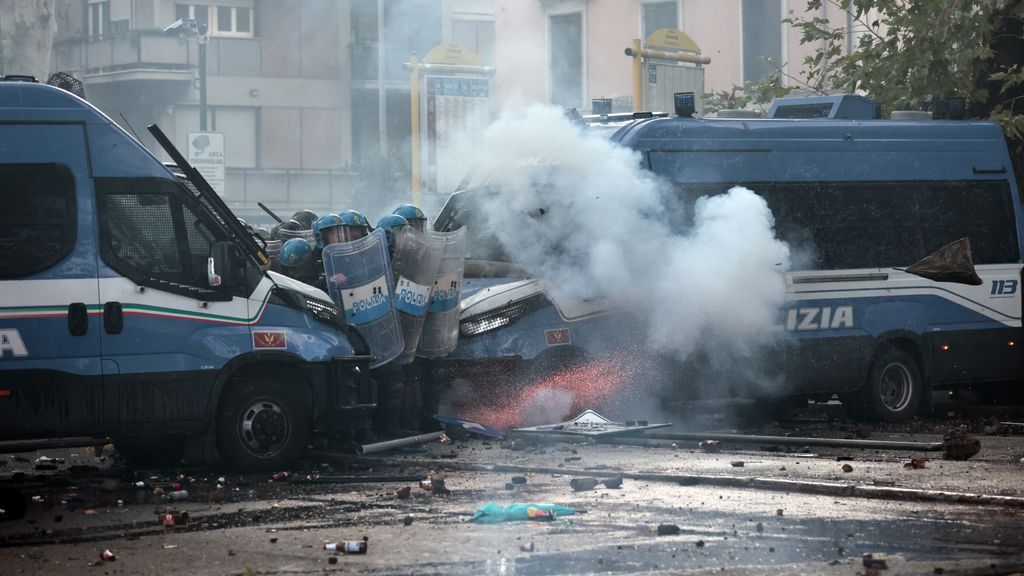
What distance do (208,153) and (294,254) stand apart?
579 inches

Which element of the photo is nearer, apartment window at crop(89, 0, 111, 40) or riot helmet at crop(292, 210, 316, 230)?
riot helmet at crop(292, 210, 316, 230)

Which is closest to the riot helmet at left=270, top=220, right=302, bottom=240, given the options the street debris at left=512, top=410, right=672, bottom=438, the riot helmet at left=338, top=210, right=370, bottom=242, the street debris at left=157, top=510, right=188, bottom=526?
the riot helmet at left=338, top=210, right=370, bottom=242

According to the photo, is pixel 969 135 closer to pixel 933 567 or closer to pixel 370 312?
pixel 370 312

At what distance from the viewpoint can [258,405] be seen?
1205cm

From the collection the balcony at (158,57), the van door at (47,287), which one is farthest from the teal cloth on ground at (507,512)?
the balcony at (158,57)

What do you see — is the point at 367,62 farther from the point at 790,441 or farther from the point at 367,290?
the point at 790,441

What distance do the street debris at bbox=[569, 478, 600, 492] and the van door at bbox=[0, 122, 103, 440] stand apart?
335cm

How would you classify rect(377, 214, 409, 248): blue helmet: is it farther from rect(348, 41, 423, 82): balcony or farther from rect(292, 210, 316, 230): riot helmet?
rect(348, 41, 423, 82): balcony

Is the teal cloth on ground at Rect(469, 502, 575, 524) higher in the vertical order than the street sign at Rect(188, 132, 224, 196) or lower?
lower

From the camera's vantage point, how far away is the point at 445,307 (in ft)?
44.4

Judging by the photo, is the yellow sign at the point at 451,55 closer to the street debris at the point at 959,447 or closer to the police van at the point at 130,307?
the police van at the point at 130,307

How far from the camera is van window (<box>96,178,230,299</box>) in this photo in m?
11.4

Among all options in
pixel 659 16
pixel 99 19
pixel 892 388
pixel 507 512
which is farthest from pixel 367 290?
pixel 99 19

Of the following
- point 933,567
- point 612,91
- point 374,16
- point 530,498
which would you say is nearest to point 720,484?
point 530,498
